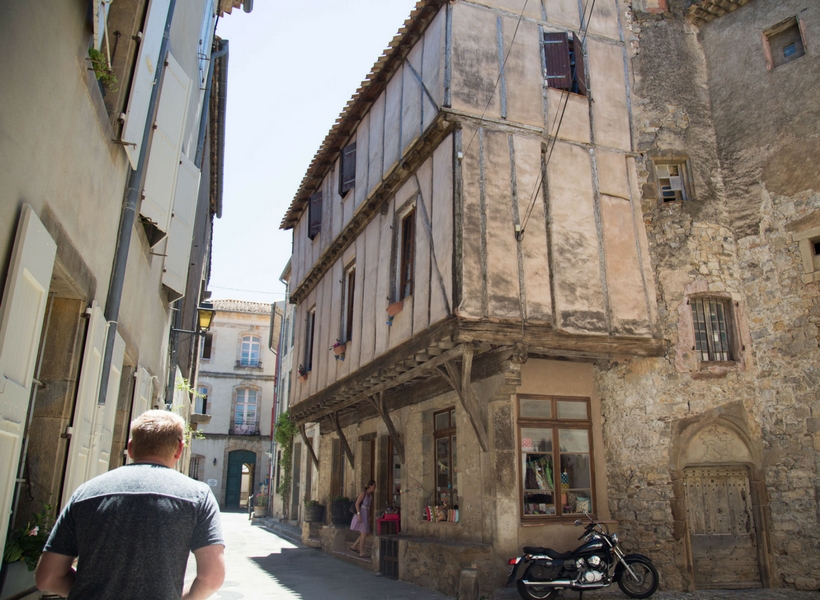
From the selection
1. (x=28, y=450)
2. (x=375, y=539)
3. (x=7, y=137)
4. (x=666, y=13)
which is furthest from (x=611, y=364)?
(x=7, y=137)

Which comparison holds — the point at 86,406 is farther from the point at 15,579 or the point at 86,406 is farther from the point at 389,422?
the point at 389,422

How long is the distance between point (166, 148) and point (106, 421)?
2654 millimetres

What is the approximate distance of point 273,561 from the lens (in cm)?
1230

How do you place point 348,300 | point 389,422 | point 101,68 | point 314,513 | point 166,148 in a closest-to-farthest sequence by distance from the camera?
point 101,68 < point 166,148 < point 389,422 < point 348,300 < point 314,513

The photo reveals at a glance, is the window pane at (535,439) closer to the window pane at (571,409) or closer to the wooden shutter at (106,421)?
the window pane at (571,409)

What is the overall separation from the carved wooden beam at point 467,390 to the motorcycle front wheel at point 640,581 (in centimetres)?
229

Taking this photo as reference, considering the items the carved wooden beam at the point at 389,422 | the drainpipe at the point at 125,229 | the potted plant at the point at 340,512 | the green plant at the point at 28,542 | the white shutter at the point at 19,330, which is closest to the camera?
the white shutter at the point at 19,330

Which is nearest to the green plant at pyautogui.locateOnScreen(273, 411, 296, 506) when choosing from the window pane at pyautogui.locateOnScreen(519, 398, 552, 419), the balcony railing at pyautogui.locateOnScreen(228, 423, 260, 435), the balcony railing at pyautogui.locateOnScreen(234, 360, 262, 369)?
the balcony railing at pyautogui.locateOnScreen(228, 423, 260, 435)

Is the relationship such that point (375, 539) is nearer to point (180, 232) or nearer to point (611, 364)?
point (611, 364)

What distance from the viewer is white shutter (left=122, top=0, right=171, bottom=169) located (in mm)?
4691

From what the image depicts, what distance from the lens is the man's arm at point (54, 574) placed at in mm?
2078

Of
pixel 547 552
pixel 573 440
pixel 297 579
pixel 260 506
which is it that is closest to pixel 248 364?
pixel 260 506

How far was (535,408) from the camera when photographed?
31.3ft

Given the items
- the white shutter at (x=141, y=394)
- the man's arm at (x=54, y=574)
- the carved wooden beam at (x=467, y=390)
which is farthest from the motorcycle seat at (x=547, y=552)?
the man's arm at (x=54, y=574)
